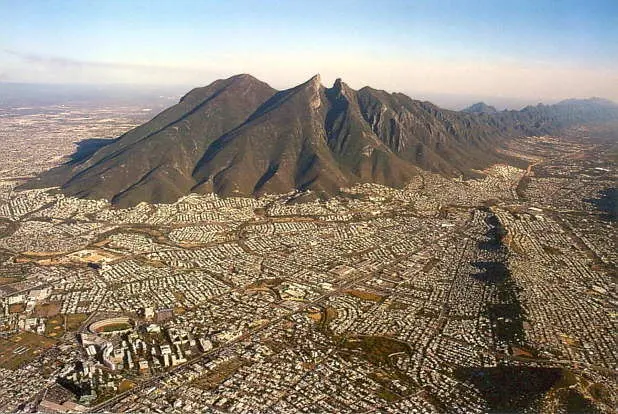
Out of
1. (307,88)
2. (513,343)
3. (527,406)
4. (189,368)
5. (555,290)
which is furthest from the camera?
(307,88)

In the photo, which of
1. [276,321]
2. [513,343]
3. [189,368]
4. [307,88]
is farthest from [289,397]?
[307,88]

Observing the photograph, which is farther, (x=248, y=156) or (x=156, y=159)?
(x=248, y=156)

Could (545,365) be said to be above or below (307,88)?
below

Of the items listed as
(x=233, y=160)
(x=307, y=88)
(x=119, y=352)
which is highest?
(x=307, y=88)

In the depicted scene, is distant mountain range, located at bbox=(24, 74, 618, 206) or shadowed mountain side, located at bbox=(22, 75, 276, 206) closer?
shadowed mountain side, located at bbox=(22, 75, 276, 206)

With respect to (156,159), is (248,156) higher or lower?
higher

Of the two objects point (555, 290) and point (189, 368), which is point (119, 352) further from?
point (555, 290)

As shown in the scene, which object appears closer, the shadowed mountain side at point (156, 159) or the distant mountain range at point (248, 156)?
the shadowed mountain side at point (156, 159)

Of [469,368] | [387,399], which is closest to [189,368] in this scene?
[387,399]

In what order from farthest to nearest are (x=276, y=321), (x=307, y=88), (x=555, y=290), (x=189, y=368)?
(x=307, y=88) < (x=555, y=290) < (x=276, y=321) < (x=189, y=368)

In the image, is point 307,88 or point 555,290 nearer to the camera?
point 555,290
